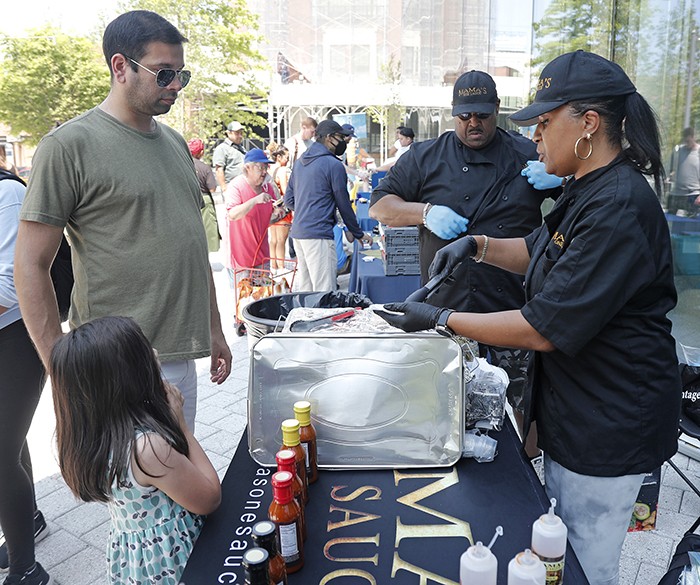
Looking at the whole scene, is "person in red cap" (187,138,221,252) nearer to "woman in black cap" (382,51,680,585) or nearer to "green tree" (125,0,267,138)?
"woman in black cap" (382,51,680,585)

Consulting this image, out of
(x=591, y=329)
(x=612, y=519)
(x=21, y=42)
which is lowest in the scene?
(x=612, y=519)

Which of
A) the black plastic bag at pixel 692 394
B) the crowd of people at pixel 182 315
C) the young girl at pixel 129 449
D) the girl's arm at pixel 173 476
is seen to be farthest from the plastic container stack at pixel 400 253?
the girl's arm at pixel 173 476

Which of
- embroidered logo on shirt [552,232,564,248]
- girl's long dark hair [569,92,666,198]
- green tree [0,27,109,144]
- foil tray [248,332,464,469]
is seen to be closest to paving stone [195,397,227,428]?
foil tray [248,332,464,469]

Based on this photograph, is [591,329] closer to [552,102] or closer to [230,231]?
[552,102]

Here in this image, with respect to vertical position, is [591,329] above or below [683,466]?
above

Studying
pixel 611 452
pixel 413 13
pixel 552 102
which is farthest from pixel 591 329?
pixel 413 13

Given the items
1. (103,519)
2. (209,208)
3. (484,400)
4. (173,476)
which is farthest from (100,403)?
(209,208)

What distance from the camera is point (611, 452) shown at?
1457mm

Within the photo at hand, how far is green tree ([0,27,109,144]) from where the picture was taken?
16.3m

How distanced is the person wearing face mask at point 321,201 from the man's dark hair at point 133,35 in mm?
3504

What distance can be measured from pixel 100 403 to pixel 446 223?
1.59 metres

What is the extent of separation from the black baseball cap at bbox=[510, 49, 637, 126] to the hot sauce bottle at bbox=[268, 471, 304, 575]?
3.54 feet

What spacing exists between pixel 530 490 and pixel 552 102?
3.24 feet

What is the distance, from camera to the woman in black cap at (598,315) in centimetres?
133
